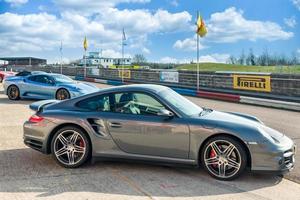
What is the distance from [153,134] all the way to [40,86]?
10.5m

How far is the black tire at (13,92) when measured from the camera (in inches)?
623

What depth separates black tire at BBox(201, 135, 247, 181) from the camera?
533 cm

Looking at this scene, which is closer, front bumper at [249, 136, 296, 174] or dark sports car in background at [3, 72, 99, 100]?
front bumper at [249, 136, 296, 174]

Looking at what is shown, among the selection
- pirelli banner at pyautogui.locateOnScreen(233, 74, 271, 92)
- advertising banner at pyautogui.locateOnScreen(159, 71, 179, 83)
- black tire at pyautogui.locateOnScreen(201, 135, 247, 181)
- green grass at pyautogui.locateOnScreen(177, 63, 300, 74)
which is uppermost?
green grass at pyautogui.locateOnScreen(177, 63, 300, 74)

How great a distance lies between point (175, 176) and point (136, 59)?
11145 centimetres

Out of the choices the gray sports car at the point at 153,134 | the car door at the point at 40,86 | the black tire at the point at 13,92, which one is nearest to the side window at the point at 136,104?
the gray sports car at the point at 153,134

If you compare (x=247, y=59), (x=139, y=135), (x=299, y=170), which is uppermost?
(x=247, y=59)

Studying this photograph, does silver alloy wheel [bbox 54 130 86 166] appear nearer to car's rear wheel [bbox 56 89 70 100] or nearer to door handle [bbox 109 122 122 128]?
door handle [bbox 109 122 122 128]

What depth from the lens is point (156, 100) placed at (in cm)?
580

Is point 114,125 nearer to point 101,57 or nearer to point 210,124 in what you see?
point 210,124

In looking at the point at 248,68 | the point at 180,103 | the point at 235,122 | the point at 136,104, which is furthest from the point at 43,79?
the point at 248,68

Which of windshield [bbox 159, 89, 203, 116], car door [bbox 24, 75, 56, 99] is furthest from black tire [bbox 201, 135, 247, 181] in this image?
car door [bbox 24, 75, 56, 99]

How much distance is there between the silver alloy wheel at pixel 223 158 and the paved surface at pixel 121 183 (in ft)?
0.51

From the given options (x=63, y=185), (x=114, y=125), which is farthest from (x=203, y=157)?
(x=63, y=185)
